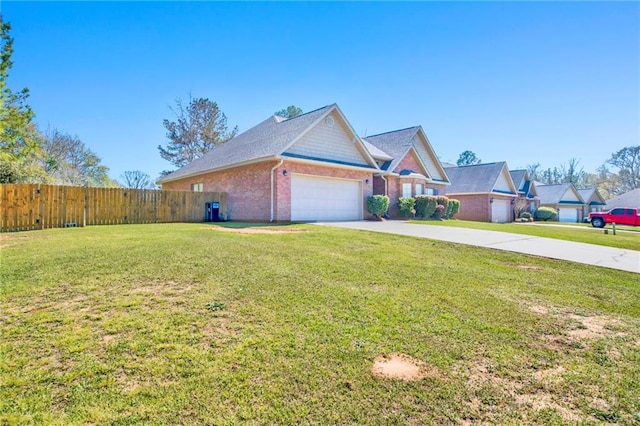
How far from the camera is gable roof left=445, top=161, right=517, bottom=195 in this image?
99.9 feet

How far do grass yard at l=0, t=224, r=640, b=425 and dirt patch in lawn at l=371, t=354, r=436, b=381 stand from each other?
0.03 meters

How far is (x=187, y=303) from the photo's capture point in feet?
12.9

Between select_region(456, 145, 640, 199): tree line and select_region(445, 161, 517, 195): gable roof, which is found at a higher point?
select_region(456, 145, 640, 199): tree line

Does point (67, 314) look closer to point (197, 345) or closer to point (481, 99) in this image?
point (197, 345)

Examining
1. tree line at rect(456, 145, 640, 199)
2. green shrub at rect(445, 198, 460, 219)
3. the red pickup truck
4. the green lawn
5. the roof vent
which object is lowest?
the green lawn

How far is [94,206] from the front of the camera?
1348 cm

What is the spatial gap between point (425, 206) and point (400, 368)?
20565 millimetres

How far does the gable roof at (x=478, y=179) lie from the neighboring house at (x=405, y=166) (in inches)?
203

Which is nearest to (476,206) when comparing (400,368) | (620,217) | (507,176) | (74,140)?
(507,176)

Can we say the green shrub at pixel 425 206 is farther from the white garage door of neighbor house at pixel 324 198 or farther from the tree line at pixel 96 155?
the tree line at pixel 96 155

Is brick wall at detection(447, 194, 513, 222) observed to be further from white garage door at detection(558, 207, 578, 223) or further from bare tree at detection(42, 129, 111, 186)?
bare tree at detection(42, 129, 111, 186)

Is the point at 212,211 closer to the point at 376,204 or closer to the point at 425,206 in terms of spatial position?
the point at 376,204

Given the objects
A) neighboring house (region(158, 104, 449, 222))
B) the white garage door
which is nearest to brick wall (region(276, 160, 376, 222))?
neighboring house (region(158, 104, 449, 222))

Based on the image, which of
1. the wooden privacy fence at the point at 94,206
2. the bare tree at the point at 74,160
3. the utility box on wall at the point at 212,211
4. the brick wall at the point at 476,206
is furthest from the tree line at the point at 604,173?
the bare tree at the point at 74,160
